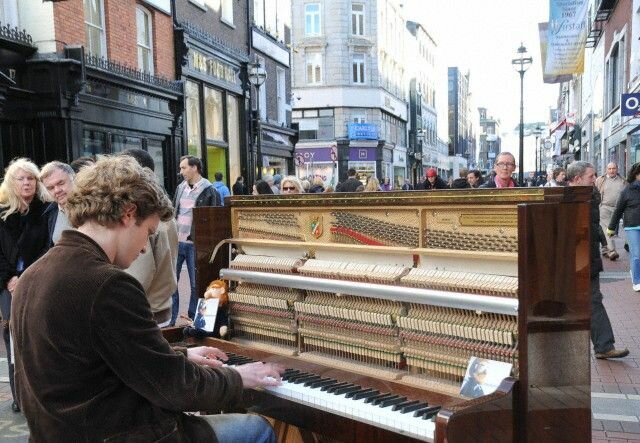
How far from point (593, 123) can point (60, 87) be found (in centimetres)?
2392

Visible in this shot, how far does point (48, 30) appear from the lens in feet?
34.0

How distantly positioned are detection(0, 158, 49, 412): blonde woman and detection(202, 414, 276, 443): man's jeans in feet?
9.96

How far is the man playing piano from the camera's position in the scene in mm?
1908

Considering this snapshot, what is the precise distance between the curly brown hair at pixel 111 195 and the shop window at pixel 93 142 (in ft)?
30.6

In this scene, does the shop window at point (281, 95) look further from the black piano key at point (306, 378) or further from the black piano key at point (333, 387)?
the black piano key at point (333, 387)

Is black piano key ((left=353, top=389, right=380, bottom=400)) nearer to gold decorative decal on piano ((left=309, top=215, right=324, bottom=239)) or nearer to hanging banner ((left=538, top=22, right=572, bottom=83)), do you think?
gold decorative decal on piano ((left=309, top=215, right=324, bottom=239))

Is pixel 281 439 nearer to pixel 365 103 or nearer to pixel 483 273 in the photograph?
pixel 483 273

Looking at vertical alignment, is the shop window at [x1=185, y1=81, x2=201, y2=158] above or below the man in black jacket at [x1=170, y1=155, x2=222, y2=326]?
above

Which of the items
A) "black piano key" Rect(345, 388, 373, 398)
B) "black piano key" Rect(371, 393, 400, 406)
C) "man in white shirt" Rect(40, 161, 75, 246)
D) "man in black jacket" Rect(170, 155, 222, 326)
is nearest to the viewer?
"black piano key" Rect(371, 393, 400, 406)

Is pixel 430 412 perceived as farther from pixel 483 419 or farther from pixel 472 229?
pixel 472 229

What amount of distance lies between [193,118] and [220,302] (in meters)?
12.9

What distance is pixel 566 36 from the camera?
16906 mm

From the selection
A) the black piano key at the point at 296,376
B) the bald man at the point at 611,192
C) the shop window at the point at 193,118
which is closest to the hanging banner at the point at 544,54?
the bald man at the point at 611,192

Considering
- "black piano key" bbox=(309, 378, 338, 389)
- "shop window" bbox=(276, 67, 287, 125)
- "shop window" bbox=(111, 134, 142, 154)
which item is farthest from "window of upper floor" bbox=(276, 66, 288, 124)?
"black piano key" bbox=(309, 378, 338, 389)
